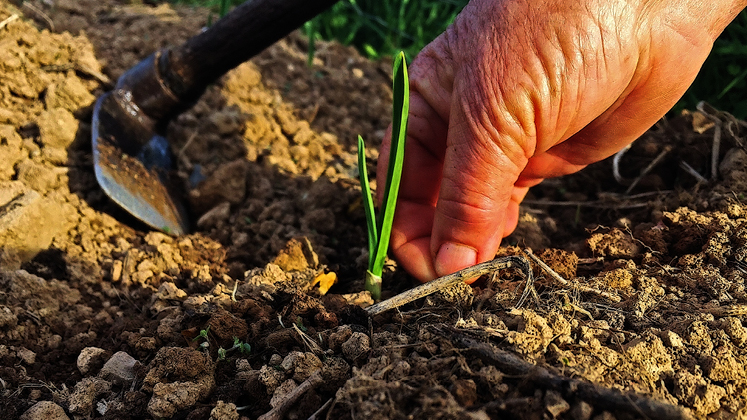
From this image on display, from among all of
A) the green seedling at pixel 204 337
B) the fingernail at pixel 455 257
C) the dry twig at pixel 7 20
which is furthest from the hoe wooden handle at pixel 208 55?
the green seedling at pixel 204 337

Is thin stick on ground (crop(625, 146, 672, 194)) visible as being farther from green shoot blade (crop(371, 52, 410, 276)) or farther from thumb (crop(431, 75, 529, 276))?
green shoot blade (crop(371, 52, 410, 276))

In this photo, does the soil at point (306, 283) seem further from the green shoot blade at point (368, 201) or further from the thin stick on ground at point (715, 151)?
the green shoot blade at point (368, 201)

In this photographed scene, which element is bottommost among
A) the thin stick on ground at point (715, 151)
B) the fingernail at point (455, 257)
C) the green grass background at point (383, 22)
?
the fingernail at point (455, 257)

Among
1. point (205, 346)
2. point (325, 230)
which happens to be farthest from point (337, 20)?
point (205, 346)

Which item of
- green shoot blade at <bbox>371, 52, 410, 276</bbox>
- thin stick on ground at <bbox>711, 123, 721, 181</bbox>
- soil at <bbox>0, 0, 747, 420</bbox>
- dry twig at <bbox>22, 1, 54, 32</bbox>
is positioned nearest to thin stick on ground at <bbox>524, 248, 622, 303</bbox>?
soil at <bbox>0, 0, 747, 420</bbox>

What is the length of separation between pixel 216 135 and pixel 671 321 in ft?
6.44

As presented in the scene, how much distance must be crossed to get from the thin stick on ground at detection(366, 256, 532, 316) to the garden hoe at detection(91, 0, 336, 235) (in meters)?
1.04

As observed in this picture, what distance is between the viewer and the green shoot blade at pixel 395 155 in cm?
138

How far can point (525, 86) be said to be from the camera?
123 centimetres

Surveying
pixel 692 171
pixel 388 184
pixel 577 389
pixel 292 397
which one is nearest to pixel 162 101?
pixel 388 184

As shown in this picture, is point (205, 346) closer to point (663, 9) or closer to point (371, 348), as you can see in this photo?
point (371, 348)

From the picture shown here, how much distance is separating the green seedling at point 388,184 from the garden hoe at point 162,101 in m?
0.61

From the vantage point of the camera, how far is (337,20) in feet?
11.6

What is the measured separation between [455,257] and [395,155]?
314mm
